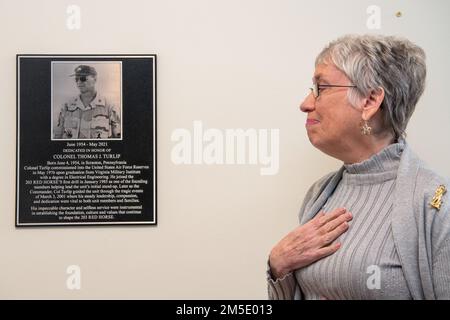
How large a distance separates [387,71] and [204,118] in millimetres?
642

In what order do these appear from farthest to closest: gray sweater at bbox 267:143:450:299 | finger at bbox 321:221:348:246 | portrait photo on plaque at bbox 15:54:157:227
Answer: portrait photo on plaque at bbox 15:54:157:227 < finger at bbox 321:221:348:246 < gray sweater at bbox 267:143:450:299

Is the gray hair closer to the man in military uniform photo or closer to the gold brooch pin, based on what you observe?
the gold brooch pin

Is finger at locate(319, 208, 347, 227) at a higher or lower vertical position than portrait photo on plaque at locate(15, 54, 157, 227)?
lower

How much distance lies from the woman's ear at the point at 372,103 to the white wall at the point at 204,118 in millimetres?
421

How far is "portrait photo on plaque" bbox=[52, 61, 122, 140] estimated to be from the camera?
1.67m

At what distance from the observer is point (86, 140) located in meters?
1.67

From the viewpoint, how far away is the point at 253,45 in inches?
66.9

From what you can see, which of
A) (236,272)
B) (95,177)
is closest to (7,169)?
(95,177)

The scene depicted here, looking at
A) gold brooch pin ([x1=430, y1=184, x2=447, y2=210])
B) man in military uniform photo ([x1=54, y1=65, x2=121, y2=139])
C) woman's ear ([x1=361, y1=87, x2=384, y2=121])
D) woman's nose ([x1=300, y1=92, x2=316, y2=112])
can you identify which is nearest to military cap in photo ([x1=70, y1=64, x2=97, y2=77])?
man in military uniform photo ([x1=54, y1=65, x2=121, y2=139])

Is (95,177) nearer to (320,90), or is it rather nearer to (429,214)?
(320,90)

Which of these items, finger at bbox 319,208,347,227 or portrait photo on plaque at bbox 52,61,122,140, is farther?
portrait photo on plaque at bbox 52,61,122,140

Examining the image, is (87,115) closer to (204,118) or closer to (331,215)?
(204,118)

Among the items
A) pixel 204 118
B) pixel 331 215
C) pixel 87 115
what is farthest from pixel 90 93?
pixel 331 215

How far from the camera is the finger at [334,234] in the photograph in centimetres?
127
